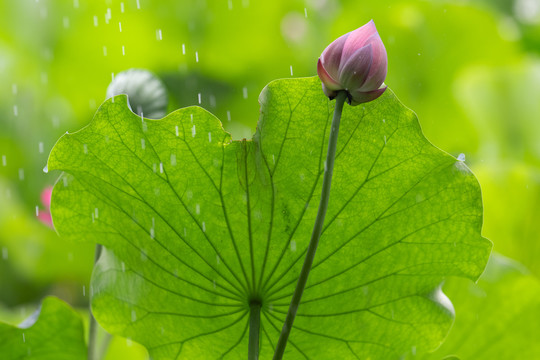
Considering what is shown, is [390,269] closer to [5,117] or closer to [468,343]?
[468,343]

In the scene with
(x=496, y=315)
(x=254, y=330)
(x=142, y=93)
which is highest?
(x=142, y=93)

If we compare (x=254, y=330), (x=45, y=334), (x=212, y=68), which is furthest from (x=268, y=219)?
(x=212, y=68)

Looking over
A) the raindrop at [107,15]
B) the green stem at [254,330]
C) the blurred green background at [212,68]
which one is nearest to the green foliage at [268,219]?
the green stem at [254,330]

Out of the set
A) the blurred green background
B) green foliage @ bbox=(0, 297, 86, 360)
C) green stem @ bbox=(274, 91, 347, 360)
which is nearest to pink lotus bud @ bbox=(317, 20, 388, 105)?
green stem @ bbox=(274, 91, 347, 360)

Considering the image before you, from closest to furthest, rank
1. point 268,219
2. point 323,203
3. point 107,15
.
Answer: point 323,203
point 268,219
point 107,15

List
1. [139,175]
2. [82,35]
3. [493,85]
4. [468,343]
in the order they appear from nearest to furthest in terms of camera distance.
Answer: [139,175], [468,343], [493,85], [82,35]

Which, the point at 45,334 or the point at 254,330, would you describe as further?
the point at 45,334

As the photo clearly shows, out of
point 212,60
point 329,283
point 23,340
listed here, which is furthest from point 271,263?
point 212,60

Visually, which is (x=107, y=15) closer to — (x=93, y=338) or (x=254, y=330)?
(x=93, y=338)
